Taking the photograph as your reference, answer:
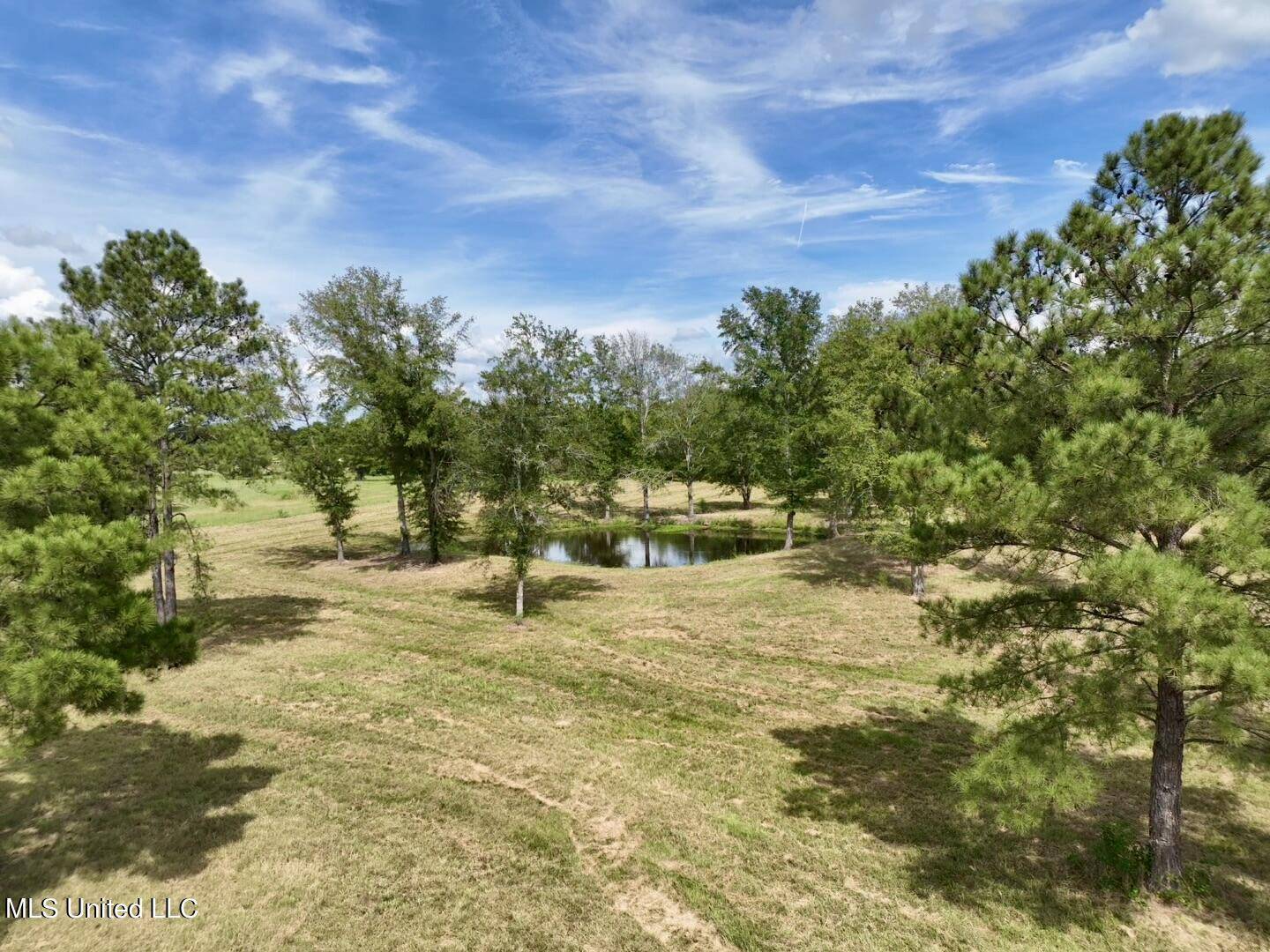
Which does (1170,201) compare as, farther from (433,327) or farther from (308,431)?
(308,431)

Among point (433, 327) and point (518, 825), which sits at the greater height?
point (433, 327)

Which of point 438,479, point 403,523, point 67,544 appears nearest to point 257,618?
point 438,479

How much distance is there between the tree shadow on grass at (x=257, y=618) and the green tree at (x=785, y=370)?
787 inches

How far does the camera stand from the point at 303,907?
7.18m

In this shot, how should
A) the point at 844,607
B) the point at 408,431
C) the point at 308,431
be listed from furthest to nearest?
the point at 308,431 → the point at 408,431 → the point at 844,607

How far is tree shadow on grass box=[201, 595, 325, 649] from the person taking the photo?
17.6m

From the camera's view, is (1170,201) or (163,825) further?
(163,825)

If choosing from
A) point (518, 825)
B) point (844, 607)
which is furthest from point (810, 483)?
point (518, 825)

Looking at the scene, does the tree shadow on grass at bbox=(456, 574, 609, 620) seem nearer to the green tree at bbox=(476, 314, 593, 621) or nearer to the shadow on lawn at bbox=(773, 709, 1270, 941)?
the green tree at bbox=(476, 314, 593, 621)

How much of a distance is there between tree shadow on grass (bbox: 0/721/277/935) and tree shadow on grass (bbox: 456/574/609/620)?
10088 millimetres

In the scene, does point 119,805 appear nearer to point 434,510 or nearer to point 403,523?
point 434,510

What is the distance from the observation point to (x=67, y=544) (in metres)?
5.86

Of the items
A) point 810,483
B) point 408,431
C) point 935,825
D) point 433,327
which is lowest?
point 935,825

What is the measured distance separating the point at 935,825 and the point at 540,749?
669 cm
